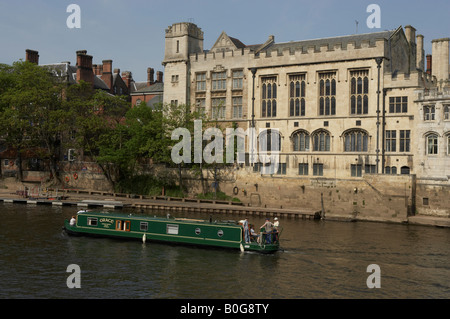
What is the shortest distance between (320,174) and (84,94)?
3840cm

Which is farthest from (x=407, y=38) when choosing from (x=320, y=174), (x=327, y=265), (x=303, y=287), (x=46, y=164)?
(x=46, y=164)

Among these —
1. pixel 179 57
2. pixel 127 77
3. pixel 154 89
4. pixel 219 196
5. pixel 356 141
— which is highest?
pixel 127 77

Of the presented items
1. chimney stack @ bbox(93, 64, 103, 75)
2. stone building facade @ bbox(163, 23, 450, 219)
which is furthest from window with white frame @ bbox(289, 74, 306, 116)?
chimney stack @ bbox(93, 64, 103, 75)

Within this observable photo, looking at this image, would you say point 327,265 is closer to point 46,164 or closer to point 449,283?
point 449,283

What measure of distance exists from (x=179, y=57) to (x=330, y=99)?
22.9m

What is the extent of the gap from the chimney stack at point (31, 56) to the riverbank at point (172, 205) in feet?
85.7

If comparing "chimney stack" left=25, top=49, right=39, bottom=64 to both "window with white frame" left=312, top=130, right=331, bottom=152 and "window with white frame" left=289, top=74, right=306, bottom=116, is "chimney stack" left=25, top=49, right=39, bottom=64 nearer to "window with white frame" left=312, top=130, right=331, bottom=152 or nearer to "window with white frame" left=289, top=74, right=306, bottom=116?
"window with white frame" left=289, top=74, right=306, bottom=116

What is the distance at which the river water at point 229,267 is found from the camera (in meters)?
29.8

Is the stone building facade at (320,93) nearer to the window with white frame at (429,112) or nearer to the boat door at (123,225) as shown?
the window with white frame at (429,112)

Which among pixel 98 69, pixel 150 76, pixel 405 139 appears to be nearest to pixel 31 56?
pixel 98 69

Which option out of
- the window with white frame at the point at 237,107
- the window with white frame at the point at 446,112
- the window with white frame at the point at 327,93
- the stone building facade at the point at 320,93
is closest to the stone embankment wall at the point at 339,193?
the stone building facade at the point at 320,93

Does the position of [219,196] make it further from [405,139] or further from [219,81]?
[405,139]

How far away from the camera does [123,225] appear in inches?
1759
